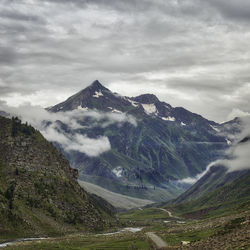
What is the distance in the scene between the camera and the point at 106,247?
609 feet

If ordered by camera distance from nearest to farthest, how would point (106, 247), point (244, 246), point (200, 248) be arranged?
point (244, 246) < point (200, 248) < point (106, 247)

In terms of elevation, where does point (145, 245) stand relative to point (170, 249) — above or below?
below

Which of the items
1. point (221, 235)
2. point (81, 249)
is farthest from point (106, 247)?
point (221, 235)

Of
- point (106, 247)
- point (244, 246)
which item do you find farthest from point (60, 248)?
point (244, 246)

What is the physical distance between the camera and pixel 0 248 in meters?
183

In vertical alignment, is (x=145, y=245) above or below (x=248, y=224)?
below

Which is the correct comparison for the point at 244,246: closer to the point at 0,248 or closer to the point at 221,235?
the point at 221,235

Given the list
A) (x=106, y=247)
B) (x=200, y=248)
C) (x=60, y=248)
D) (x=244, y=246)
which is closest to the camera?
(x=244, y=246)

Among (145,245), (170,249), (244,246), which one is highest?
(244,246)

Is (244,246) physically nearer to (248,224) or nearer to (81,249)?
(248,224)

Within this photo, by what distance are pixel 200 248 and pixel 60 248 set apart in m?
80.9

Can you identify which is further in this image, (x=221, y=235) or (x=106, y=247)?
(x=106, y=247)

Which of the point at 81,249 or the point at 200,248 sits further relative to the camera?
the point at 81,249

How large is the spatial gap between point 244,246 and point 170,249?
39.0 meters
